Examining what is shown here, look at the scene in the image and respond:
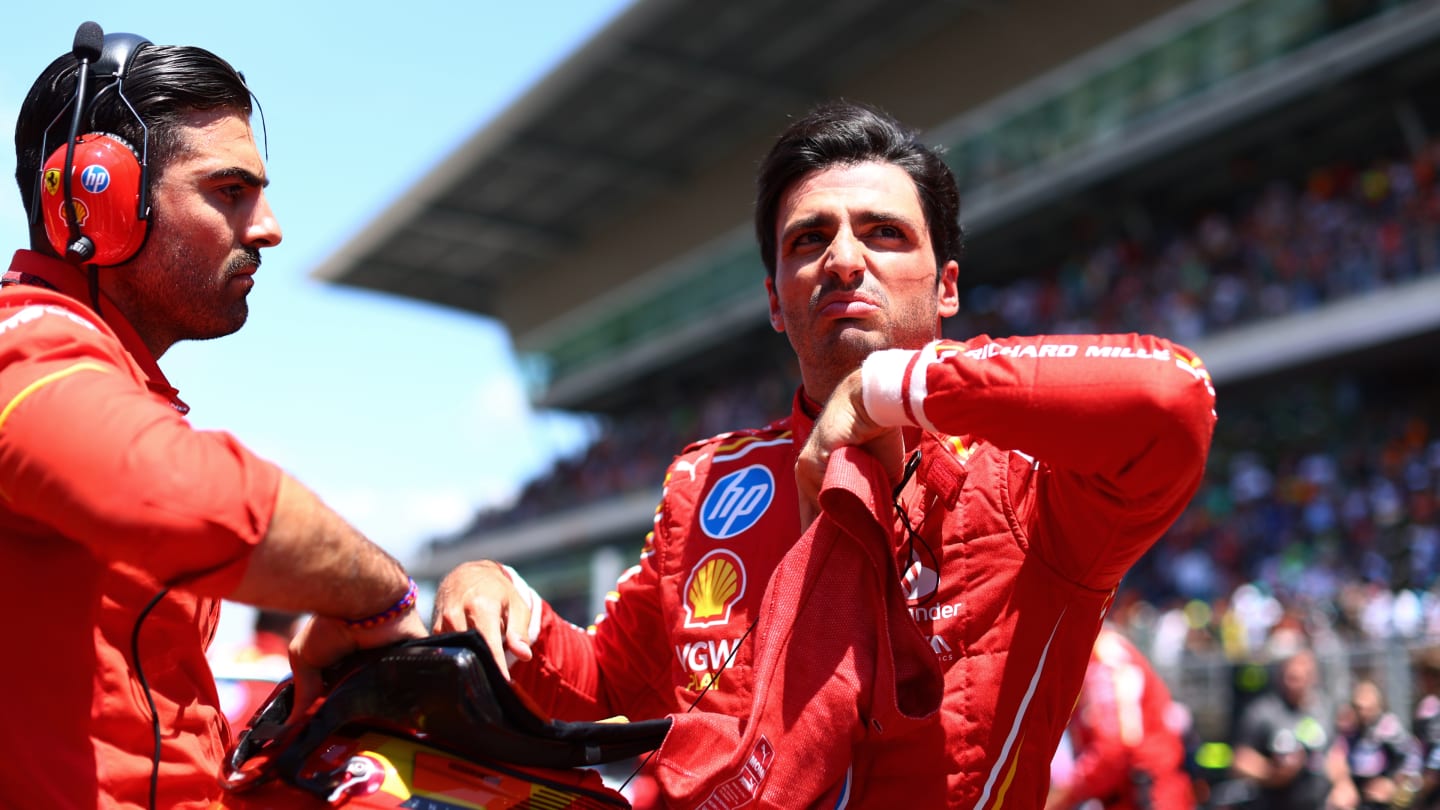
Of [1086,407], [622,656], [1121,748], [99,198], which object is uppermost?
[99,198]

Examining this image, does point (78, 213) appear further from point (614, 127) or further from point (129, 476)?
point (614, 127)

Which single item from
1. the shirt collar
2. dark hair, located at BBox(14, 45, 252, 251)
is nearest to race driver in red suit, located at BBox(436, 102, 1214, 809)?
the shirt collar

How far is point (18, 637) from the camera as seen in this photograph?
72.3 inches

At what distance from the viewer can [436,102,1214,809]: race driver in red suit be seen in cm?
190

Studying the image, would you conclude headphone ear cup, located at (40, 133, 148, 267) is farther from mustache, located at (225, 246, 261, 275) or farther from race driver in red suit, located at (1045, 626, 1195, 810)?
race driver in red suit, located at (1045, 626, 1195, 810)

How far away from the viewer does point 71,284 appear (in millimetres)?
2086

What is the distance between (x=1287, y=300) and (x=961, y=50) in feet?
33.2

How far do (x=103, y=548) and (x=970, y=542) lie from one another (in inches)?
55.1

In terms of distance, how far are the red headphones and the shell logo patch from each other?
46.9 inches

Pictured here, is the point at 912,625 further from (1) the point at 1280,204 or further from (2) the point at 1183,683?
(1) the point at 1280,204

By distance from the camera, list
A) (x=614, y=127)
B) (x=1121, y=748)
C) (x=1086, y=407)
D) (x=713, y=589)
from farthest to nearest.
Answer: (x=614, y=127) < (x=1121, y=748) < (x=713, y=589) < (x=1086, y=407)

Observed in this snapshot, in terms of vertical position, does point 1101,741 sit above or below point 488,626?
below

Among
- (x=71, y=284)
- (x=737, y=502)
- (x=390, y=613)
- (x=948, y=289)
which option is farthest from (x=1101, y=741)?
(x=71, y=284)

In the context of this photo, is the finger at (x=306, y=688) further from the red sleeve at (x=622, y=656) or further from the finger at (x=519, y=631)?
the red sleeve at (x=622, y=656)
